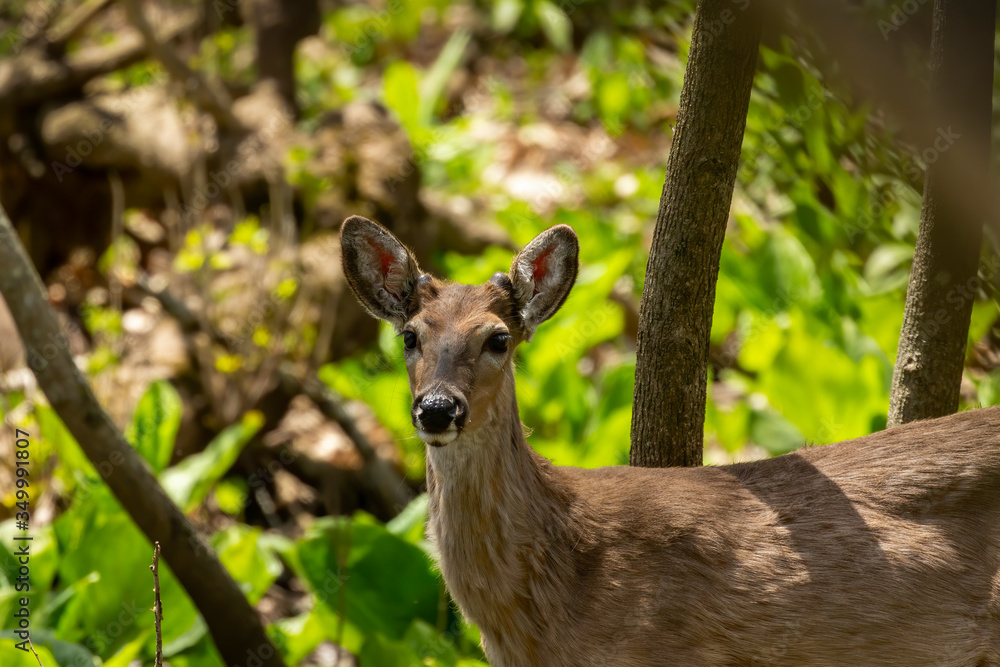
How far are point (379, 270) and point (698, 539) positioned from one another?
1.47 m

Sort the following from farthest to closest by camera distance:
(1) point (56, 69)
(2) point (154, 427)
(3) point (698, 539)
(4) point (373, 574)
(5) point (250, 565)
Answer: (1) point (56, 69) < (2) point (154, 427) < (5) point (250, 565) < (4) point (373, 574) < (3) point (698, 539)

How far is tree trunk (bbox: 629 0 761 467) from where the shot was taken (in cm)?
341

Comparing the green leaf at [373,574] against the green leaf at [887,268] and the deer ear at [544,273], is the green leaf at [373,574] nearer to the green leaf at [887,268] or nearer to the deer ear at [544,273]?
the deer ear at [544,273]

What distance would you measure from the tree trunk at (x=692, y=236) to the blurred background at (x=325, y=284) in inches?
8.2

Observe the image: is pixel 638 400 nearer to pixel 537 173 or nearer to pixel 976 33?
pixel 976 33

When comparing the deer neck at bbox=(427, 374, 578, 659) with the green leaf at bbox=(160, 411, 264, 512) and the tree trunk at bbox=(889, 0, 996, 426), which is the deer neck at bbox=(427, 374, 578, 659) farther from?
the green leaf at bbox=(160, 411, 264, 512)

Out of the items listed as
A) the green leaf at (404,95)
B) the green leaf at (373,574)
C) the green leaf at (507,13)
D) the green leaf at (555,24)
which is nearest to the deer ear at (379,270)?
the green leaf at (373,574)

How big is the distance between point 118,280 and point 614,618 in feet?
14.9

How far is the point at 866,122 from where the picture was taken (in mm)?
3346

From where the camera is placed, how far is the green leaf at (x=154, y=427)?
5703 mm

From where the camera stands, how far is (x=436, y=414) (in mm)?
2996

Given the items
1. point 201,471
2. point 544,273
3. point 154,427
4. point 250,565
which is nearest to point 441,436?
point 544,273

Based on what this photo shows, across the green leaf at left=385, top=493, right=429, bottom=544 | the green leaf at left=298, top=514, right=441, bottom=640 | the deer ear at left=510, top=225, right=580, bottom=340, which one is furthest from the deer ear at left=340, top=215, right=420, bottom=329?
the green leaf at left=385, top=493, right=429, bottom=544

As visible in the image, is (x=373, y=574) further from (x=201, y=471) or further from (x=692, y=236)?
(x=692, y=236)
